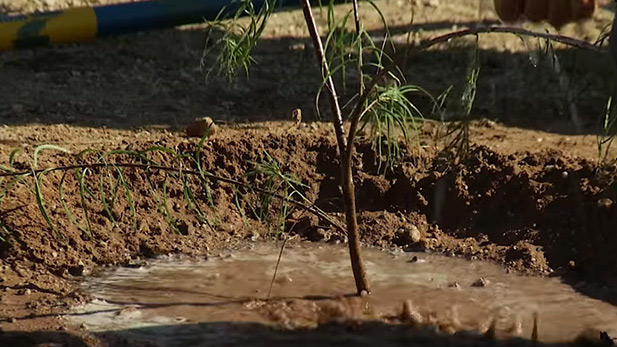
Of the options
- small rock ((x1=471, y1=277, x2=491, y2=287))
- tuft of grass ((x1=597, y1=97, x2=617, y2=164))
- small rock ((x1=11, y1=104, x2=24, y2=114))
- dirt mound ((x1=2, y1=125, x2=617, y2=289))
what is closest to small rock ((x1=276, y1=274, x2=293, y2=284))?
dirt mound ((x1=2, y1=125, x2=617, y2=289))

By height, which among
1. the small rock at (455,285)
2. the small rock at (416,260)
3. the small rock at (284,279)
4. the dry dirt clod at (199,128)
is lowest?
the small rock at (455,285)

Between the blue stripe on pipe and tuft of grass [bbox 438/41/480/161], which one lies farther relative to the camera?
the blue stripe on pipe

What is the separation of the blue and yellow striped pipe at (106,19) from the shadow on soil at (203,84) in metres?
0.12

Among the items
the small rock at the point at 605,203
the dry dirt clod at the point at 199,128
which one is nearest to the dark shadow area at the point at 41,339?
the dry dirt clod at the point at 199,128

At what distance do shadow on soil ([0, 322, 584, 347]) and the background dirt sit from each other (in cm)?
17

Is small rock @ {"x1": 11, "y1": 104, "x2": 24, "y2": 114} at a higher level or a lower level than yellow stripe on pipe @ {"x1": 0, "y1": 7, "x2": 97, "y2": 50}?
lower

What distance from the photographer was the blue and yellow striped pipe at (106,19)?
327 inches

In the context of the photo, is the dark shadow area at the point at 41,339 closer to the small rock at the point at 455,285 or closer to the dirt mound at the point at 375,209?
the dirt mound at the point at 375,209

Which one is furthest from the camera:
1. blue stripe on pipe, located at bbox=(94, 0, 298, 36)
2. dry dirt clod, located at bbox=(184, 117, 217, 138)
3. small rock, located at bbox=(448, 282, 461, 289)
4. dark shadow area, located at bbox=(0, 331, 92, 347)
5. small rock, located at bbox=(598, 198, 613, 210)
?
blue stripe on pipe, located at bbox=(94, 0, 298, 36)

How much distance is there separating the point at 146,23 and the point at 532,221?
3.80 meters

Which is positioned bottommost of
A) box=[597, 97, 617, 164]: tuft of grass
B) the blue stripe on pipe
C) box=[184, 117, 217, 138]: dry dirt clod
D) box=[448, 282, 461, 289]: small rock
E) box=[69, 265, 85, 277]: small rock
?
box=[448, 282, 461, 289]: small rock

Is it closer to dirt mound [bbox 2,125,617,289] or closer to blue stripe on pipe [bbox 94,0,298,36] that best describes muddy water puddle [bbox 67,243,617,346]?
dirt mound [bbox 2,125,617,289]

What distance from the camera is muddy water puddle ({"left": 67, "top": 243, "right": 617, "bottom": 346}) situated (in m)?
4.96

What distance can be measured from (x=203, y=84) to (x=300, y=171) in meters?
1.94
